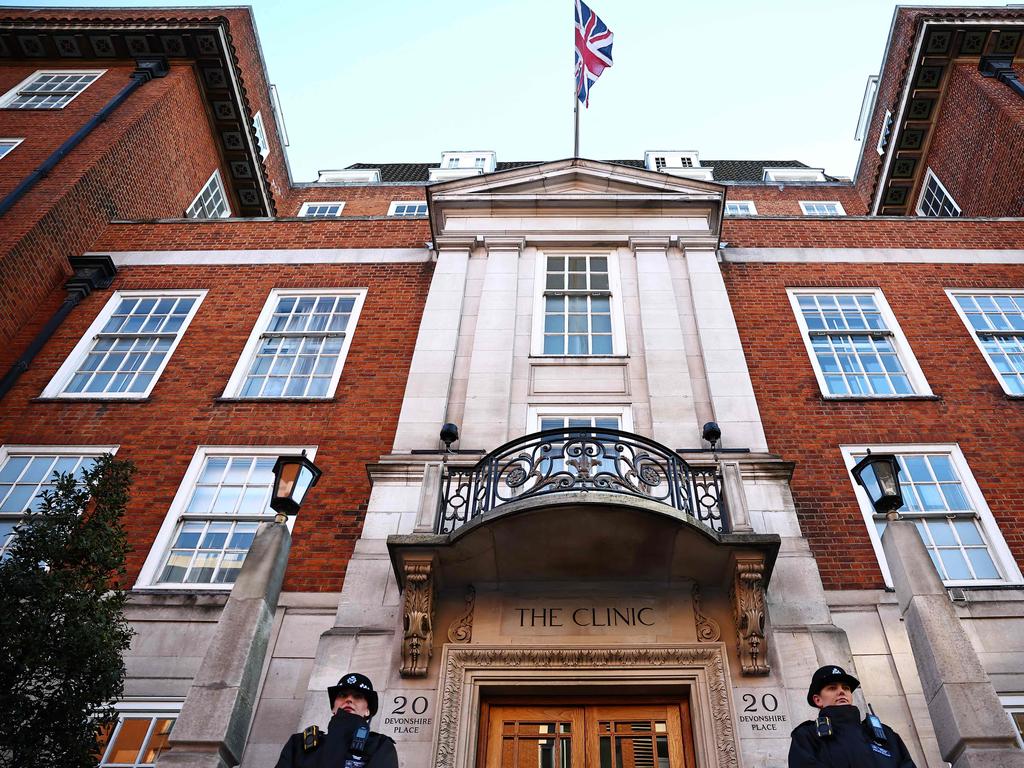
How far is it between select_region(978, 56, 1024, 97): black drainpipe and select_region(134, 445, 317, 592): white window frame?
19.3m

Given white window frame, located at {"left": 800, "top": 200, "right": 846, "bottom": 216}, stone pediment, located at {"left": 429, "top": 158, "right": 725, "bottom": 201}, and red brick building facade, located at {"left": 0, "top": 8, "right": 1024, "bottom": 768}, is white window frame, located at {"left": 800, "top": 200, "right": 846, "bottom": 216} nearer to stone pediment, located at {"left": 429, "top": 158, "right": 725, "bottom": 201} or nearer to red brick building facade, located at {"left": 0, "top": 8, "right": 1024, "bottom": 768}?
red brick building facade, located at {"left": 0, "top": 8, "right": 1024, "bottom": 768}

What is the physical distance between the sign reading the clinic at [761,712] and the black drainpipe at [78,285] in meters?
12.8

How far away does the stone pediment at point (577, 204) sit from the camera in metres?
15.7

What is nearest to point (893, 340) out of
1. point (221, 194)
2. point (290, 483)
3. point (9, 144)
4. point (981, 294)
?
point (981, 294)

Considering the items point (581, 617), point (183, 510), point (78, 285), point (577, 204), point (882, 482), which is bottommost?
point (581, 617)

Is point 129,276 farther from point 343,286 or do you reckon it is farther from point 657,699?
point 657,699

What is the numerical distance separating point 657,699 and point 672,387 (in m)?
4.87

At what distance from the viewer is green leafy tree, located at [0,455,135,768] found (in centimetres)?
728

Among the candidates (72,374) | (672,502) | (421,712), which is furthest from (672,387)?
(72,374)

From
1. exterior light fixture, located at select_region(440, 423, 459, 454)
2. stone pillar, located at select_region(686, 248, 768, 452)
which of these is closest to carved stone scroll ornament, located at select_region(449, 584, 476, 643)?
exterior light fixture, located at select_region(440, 423, 459, 454)

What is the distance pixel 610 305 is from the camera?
14.5 meters

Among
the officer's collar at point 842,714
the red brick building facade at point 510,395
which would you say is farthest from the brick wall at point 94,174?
the officer's collar at point 842,714

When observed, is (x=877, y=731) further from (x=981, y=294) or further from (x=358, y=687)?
(x=981, y=294)

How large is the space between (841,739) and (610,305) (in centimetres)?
916
